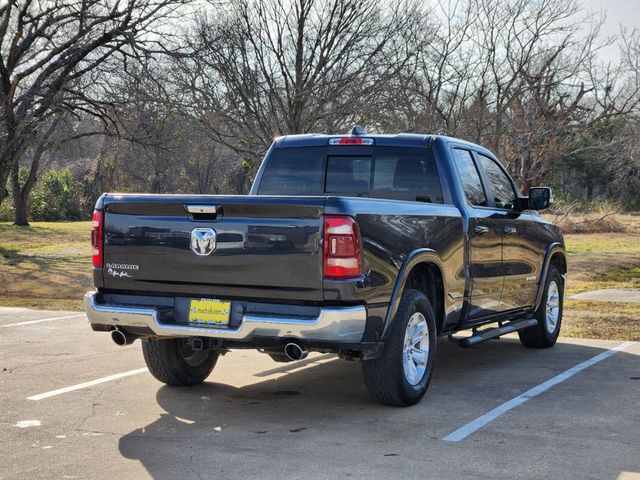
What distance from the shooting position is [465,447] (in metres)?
5.38

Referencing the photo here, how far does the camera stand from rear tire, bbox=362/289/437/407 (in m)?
6.22

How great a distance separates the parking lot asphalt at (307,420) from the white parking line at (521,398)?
0.04m

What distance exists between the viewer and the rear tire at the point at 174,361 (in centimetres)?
709

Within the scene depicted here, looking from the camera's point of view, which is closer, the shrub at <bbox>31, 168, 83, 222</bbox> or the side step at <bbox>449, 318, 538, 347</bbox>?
the side step at <bbox>449, 318, 538, 347</bbox>

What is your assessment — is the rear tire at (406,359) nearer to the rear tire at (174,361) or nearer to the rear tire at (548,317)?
the rear tire at (174,361)

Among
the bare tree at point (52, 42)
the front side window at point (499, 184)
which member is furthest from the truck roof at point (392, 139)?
the bare tree at point (52, 42)

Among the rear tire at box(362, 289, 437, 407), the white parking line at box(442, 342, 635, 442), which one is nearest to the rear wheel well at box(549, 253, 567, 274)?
the white parking line at box(442, 342, 635, 442)

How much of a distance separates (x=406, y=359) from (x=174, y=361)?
1.89 m

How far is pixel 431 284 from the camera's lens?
7.05 meters

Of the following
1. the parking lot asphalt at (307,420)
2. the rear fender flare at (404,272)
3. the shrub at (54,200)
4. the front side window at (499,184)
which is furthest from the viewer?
the shrub at (54,200)

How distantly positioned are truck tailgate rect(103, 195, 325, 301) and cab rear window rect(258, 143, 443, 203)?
186cm

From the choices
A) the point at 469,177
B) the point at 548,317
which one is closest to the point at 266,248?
the point at 469,177

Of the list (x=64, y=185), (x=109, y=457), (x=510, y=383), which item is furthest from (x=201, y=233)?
(x=64, y=185)

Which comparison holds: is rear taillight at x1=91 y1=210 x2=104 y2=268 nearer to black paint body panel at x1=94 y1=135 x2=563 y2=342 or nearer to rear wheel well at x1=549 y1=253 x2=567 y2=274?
black paint body panel at x1=94 y1=135 x2=563 y2=342
